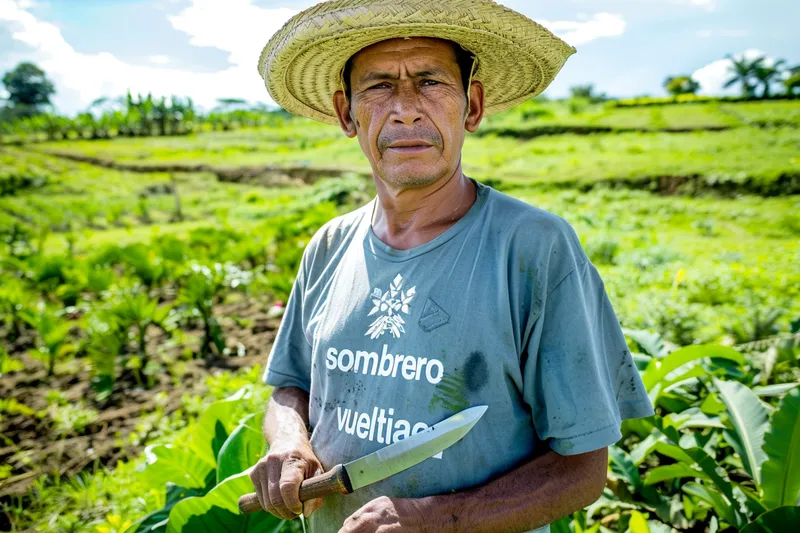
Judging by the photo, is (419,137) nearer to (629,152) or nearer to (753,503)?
(753,503)

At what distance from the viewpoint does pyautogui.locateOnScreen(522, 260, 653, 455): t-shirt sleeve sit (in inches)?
49.0

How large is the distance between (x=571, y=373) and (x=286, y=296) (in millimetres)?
4229

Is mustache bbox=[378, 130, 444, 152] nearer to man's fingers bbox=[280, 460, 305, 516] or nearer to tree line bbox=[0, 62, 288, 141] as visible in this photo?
man's fingers bbox=[280, 460, 305, 516]

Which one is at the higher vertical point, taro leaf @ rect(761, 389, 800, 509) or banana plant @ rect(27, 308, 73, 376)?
taro leaf @ rect(761, 389, 800, 509)

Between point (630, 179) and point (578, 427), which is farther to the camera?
point (630, 179)

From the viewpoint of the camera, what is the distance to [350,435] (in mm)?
1458

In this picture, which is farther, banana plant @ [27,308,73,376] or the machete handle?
banana plant @ [27,308,73,376]

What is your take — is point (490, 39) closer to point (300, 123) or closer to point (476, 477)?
point (476, 477)

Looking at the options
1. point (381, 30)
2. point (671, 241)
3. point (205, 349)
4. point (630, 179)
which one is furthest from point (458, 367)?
point (630, 179)

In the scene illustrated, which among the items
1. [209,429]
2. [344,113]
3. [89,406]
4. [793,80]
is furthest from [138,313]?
[793,80]

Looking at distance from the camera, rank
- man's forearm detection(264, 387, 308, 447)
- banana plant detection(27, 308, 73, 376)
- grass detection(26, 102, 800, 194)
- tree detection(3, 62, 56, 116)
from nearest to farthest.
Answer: man's forearm detection(264, 387, 308, 447)
banana plant detection(27, 308, 73, 376)
grass detection(26, 102, 800, 194)
tree detection(3, 62, 56, 116)

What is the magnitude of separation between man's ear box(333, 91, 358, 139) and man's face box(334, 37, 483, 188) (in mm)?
172

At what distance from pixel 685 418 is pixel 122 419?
356 centimetres

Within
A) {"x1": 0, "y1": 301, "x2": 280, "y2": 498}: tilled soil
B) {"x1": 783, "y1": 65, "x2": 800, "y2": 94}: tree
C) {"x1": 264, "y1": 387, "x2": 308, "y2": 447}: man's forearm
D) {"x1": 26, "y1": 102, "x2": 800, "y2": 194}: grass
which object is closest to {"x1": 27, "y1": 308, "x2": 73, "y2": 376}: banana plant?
{"x1": 0, "y1": 301, "x2": 280, "y2": 498}: tilled soil
